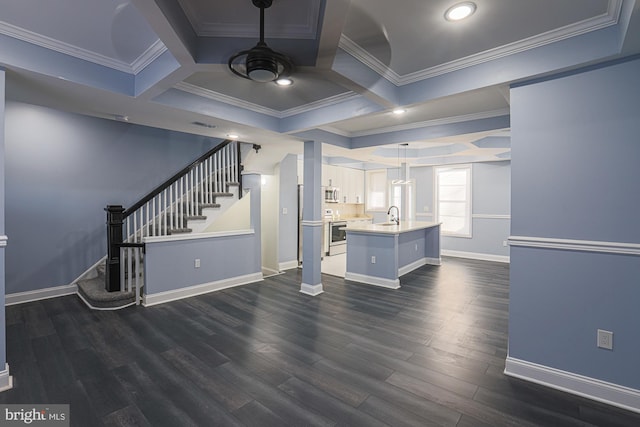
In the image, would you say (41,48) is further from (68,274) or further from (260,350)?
(68,274)

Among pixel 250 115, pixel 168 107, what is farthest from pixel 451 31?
pixel 168 107

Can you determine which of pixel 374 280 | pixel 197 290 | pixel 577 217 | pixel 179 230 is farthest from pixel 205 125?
pixel 577 217

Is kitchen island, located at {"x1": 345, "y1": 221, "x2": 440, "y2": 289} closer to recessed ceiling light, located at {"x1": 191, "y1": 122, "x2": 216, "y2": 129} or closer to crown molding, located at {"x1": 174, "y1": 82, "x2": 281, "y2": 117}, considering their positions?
crown molding, located at {"x1": 174, "y1": 82, "x2": 281, "y2": 117}

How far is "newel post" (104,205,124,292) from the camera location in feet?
13.2

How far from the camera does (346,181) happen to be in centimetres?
886

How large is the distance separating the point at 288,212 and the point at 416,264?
304cm

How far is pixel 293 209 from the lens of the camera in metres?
6.51

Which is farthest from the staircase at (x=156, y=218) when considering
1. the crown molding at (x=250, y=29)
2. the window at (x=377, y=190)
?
the window at (x=377, y=190)

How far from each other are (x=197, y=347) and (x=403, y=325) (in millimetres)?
2272

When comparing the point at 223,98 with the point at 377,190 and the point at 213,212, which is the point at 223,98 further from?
the point at 377,190

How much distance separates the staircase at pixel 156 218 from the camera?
4.04 metres

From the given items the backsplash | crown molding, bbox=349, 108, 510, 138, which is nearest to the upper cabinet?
the backsplash

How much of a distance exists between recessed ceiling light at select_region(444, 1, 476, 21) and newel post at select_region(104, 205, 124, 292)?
449cm

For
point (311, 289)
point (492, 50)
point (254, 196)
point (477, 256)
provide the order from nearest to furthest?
point (492, 50) → point (311, 289) → point (254, 196) → point (477, 256)
